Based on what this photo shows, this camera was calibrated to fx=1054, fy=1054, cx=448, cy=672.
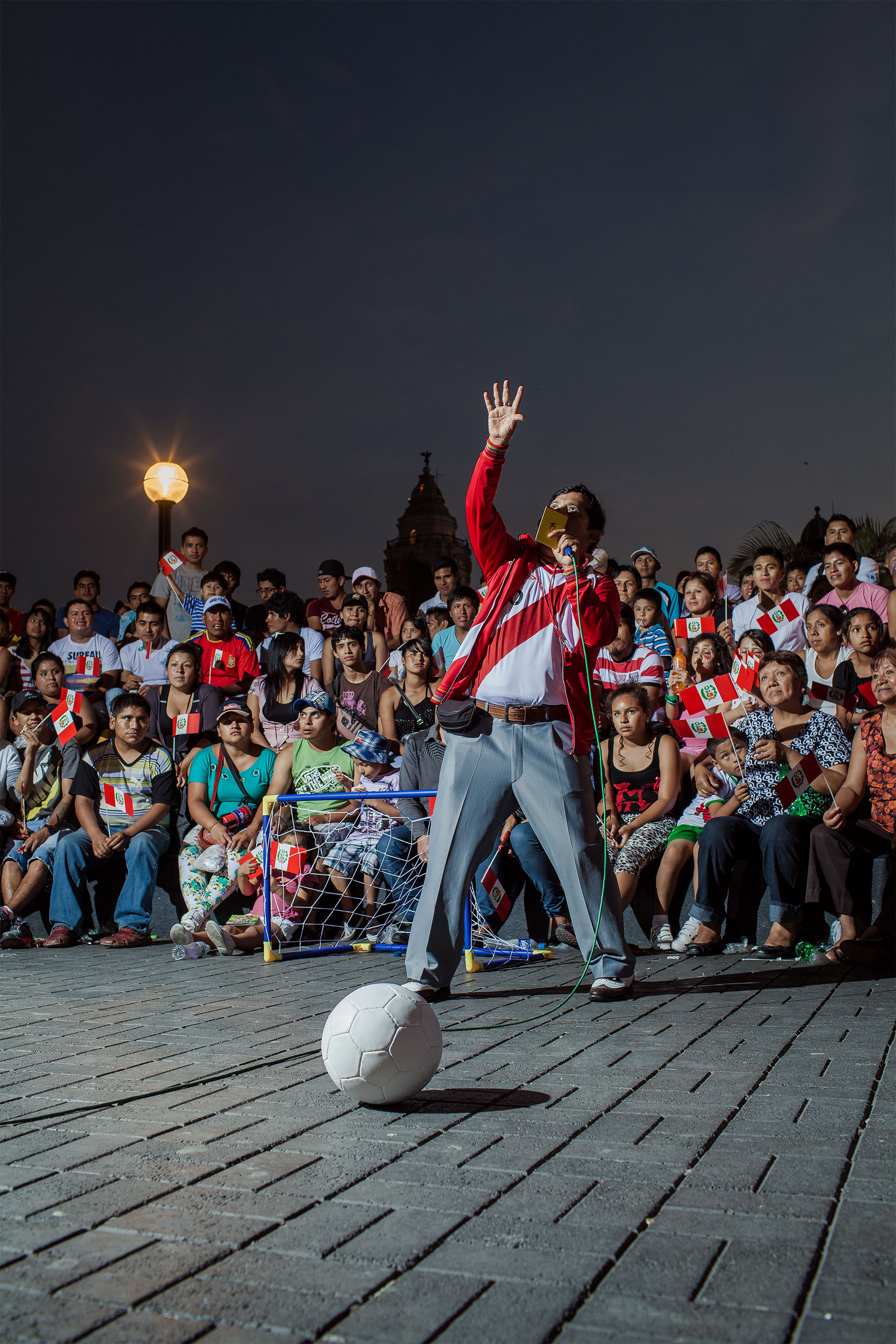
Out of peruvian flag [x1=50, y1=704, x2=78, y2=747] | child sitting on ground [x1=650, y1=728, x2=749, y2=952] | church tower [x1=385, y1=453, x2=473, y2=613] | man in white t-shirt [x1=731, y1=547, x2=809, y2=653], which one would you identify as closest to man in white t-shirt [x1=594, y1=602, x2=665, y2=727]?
man in white t-shirt [x1=731, y1=547, x2=809, y2=653]

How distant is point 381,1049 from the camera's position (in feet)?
10.5

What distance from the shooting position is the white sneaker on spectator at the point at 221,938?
751 centimetres

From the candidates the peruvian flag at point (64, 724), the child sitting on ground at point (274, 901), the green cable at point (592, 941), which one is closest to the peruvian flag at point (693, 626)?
the child sitting on ground at point (274, 901)

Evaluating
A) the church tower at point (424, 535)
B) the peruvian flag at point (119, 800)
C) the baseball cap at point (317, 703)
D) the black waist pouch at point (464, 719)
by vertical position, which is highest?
the church tower at point (424, 535)

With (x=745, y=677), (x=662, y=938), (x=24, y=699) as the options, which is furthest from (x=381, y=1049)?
(x=24, y=699)

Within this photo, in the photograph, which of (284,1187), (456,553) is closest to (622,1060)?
(284,1187)

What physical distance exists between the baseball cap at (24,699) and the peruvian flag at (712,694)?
20.0 feet

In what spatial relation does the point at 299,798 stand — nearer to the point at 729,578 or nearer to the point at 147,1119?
the point at 147,1119

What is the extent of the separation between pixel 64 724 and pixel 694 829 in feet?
18.1

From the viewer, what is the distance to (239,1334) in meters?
1.81

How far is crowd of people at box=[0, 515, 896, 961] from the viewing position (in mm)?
6910

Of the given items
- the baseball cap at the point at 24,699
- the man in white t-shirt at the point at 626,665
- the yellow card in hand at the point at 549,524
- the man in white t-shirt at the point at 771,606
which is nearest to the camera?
the yellow card in hand at the point at 549,524

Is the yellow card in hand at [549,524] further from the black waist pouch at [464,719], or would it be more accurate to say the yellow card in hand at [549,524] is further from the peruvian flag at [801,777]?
the peruvian flag at [801,777]

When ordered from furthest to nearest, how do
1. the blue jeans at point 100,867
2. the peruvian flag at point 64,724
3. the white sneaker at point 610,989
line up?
the peruvian flag at point 64,724, the blue jeans at point 100,867, the white sneaker at point 610,989
